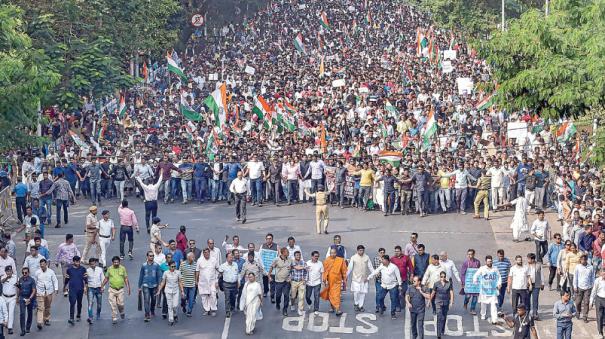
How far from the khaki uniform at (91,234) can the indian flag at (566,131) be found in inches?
584

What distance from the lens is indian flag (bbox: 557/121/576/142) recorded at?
3731 centimetres

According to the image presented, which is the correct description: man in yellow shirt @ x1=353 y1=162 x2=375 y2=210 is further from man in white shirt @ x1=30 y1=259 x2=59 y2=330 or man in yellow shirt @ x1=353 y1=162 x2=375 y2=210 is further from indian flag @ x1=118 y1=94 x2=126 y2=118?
man in white shirt @ x1=30 y1=259 x2=59 y2=330

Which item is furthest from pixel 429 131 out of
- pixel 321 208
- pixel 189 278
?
pixel 189 278

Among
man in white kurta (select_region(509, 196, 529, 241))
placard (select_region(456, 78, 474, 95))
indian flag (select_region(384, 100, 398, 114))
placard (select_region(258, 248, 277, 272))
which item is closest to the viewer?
placard (select_region(258, 248, 277, 272))

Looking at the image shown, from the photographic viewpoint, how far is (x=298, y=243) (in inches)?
1205

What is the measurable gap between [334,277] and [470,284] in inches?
99.1

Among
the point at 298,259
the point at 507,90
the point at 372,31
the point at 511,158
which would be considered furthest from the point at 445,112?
the point at 372,31

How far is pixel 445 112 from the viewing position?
1684 inches

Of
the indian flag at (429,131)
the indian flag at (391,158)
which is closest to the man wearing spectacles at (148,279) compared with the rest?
the indian flag at (391,158)

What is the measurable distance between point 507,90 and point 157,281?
814cm

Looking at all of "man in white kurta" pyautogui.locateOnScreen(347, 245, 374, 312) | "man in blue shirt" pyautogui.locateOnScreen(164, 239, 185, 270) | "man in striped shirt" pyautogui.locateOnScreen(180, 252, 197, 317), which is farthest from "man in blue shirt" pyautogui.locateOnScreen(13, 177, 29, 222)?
"man in white kurta" pyautogui.locateOnScreen(347, 245, 374, 312)

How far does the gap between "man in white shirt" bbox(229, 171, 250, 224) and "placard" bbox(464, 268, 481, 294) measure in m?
7.96

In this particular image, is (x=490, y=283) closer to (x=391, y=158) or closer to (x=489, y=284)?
(x=489, y=284)

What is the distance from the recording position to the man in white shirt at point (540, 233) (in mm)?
27984
